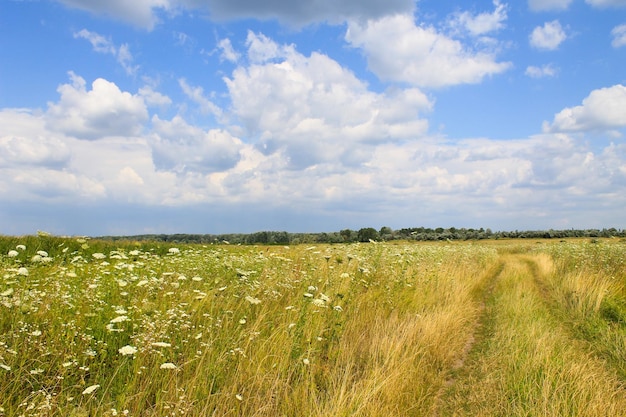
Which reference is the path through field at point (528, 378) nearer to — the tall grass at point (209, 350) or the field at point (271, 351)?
the field at point (271, 351)

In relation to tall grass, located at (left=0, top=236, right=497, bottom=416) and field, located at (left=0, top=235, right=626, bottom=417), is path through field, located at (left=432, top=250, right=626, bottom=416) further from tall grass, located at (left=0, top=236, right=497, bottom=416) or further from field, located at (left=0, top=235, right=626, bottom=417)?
tall grass, located at (left=0, top=236, right=497, bottom=416)

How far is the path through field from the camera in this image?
4270 mm

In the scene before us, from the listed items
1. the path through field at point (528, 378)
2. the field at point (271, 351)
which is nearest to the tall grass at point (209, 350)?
the field at point (271, 351)

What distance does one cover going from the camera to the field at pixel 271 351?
12.1 ft

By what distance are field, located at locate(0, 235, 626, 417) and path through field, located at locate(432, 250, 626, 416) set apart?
0.02m

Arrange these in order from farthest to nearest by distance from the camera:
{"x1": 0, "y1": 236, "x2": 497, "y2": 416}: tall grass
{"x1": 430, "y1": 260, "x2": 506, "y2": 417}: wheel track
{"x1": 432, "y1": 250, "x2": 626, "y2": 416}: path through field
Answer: {"x1": 430, "y1": 260, "x2": 506, "y2": 417}: wheel track, {"x1": 432, "y1": 250, "x2": 626, "y2": 416}: path through field, {"x1": 0, "y1": 236, "x2": 497, "y2": 416}: tall grass

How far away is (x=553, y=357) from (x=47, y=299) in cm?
686

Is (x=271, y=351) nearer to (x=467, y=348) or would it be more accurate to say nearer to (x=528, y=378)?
(x=528, y=378)

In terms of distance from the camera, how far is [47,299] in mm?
4672

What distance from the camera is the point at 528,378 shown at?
16.3ft

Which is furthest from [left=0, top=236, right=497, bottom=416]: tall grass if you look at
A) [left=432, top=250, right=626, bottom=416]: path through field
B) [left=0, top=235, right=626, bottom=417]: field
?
[left=432, top=250, right=626, bottom=416]: path through field

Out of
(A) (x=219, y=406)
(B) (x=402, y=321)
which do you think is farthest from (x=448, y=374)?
(A) (x=219, y=406)

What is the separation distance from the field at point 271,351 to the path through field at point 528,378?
0.02m

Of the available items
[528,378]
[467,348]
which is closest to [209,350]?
[528,378]
